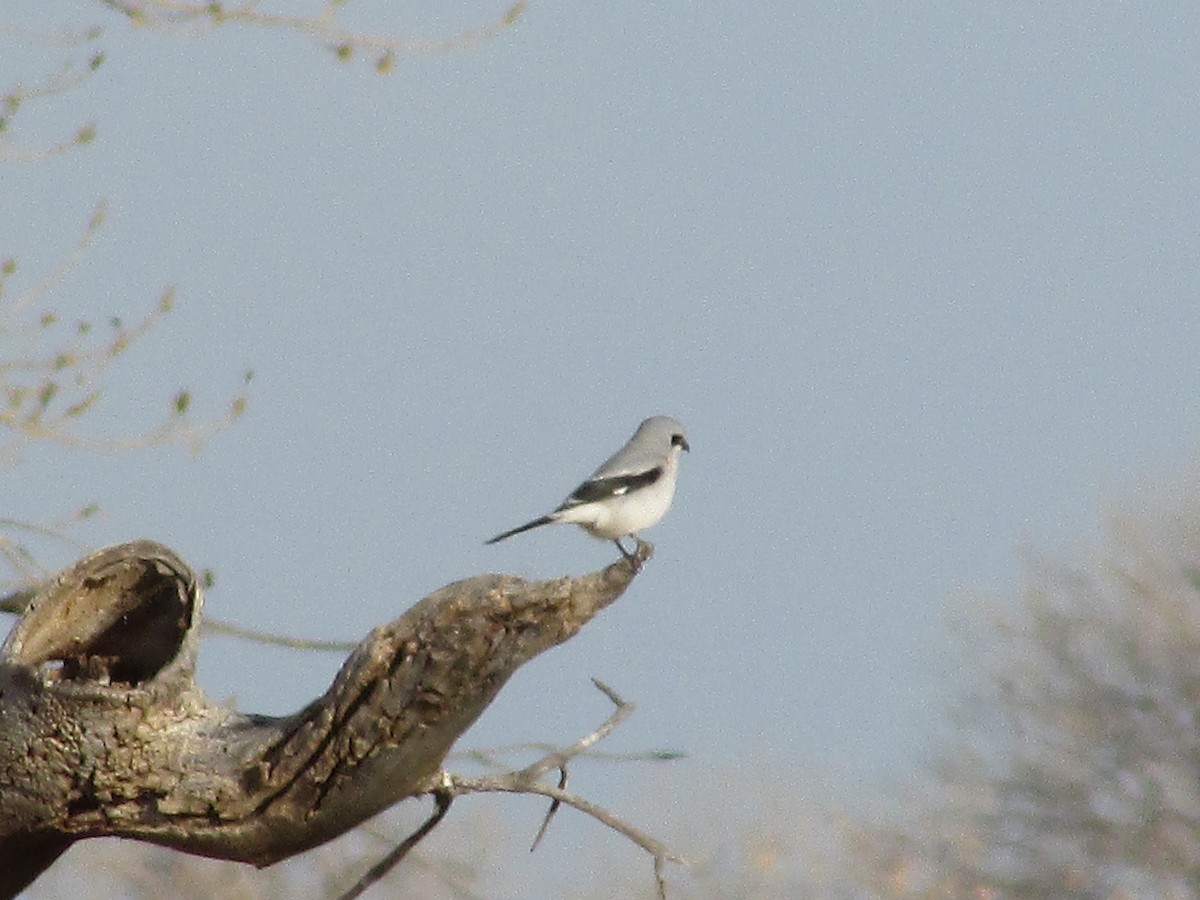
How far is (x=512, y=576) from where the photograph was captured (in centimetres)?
267

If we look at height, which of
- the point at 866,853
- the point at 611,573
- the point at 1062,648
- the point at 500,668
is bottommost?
the point at 866,853

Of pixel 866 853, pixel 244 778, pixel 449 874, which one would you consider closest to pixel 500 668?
pixel 244 778

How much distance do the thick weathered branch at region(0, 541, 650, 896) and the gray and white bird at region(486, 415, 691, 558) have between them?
371cm

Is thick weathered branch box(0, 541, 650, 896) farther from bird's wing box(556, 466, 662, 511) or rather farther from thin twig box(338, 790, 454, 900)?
bird's wing box(556, 466, 662, 511)

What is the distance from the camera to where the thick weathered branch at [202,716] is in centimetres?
268

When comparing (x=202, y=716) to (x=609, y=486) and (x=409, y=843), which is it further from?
(x=609, y=486)

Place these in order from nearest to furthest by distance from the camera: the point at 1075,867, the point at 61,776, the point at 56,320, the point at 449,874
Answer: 1. the point at 61,776
2. the point at 449,874
3. the point at 56,320
4. the point at 1075,867

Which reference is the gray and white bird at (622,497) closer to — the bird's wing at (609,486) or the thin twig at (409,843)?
the bird's wing at (609,486)

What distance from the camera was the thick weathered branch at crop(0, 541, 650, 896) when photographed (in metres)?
2.68

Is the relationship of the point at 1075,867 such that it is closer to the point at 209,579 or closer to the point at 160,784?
the point at 209,579

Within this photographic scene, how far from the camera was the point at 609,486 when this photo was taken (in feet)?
22.9

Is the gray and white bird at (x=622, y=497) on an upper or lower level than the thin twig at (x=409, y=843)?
upper

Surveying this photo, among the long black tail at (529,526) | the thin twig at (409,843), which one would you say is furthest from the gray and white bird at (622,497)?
the thin twig at (409,843)

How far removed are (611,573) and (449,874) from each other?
189 centimetres
